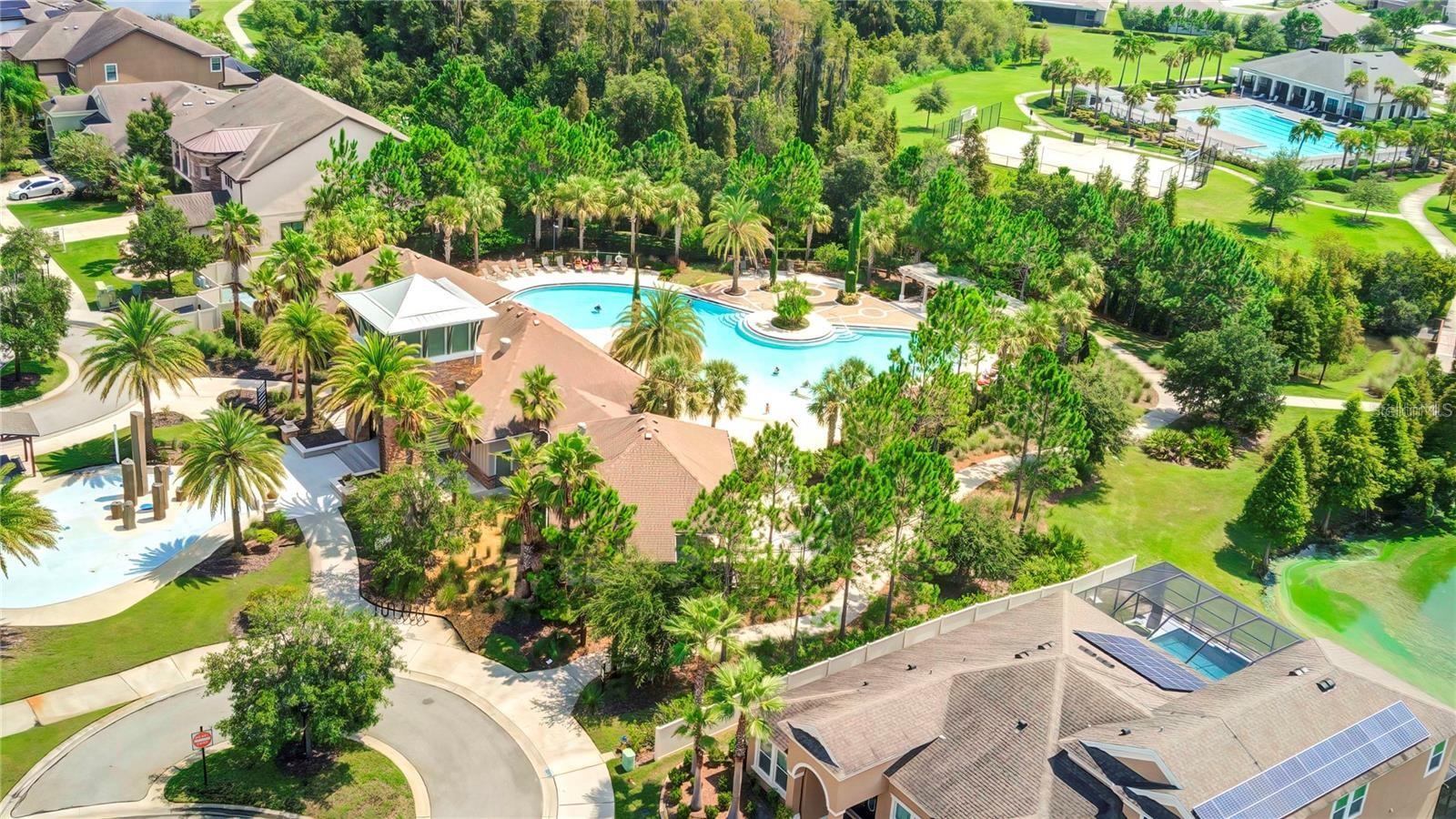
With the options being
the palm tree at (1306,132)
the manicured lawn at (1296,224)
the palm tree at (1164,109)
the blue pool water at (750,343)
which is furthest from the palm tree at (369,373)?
the palm tree at (1306,132)

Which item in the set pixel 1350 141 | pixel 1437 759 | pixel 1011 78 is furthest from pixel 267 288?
pixel 1011 78

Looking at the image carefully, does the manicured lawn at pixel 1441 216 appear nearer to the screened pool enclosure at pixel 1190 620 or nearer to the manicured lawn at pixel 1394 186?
the manicured lawn at pixel 1394 186

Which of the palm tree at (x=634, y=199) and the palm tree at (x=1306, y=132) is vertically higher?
the palm tree at (x=1306, y=132)

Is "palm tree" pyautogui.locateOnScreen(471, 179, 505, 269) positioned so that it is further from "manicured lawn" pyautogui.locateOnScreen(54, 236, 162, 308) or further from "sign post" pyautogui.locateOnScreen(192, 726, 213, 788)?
"sign post" pyautogui.locateOnScreen(192, 726, 213, 788)

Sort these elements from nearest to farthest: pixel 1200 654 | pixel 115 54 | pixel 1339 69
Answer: pixel 1200 654 < pixel 115 54 < pixel 1339 69

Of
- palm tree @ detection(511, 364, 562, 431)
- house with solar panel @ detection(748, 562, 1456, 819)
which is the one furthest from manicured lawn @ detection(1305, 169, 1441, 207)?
palm tree @ detection(511, 364, 562, 431)

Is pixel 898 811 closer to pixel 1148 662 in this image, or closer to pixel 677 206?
pixel 1148 662
